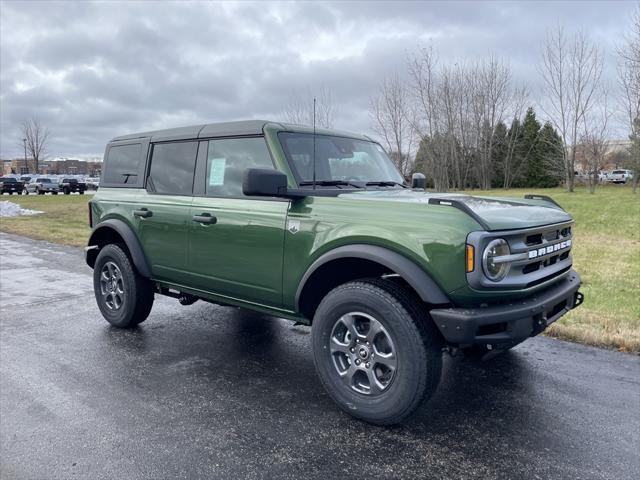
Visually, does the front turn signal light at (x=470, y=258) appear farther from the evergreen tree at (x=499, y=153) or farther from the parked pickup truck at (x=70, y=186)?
the evergreen tree at (x=499, y=153)

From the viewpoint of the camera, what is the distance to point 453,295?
9.46ft

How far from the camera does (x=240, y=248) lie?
3916mm

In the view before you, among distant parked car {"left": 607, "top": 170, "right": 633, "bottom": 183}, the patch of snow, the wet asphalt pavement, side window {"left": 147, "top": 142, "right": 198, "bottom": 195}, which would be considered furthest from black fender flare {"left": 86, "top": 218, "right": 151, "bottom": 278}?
distant parked car {"left": 607, "top": 170, "right": 633, "bottom": 183}

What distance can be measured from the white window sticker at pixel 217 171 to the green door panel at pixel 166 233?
11.8 inches

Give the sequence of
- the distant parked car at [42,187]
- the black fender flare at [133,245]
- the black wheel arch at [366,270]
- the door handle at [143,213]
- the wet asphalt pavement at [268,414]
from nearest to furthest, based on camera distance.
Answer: the wet asphalt pavement at [268,414] < the black wheel arch at [366,270] < the door handle at [143,213] < the black fender flare at [133,245] < the distant parked car at [42,187]

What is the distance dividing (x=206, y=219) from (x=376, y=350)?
182 cm

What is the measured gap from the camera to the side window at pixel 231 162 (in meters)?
3.99

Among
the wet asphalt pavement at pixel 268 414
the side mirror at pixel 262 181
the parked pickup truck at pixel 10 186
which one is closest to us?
the wet asphalt pavement at pixel 268 414

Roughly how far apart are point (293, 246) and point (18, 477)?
2.06 m

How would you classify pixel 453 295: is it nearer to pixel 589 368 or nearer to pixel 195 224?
pixel 589 368

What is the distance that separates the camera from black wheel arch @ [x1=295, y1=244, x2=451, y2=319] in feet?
9.63

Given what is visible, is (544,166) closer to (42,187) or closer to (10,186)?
(42,187)

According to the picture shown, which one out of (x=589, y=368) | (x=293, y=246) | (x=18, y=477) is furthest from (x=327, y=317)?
(x=589, y=368)

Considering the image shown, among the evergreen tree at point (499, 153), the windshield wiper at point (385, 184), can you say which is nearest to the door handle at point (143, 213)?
the windshield wiper at point (385, 184)
